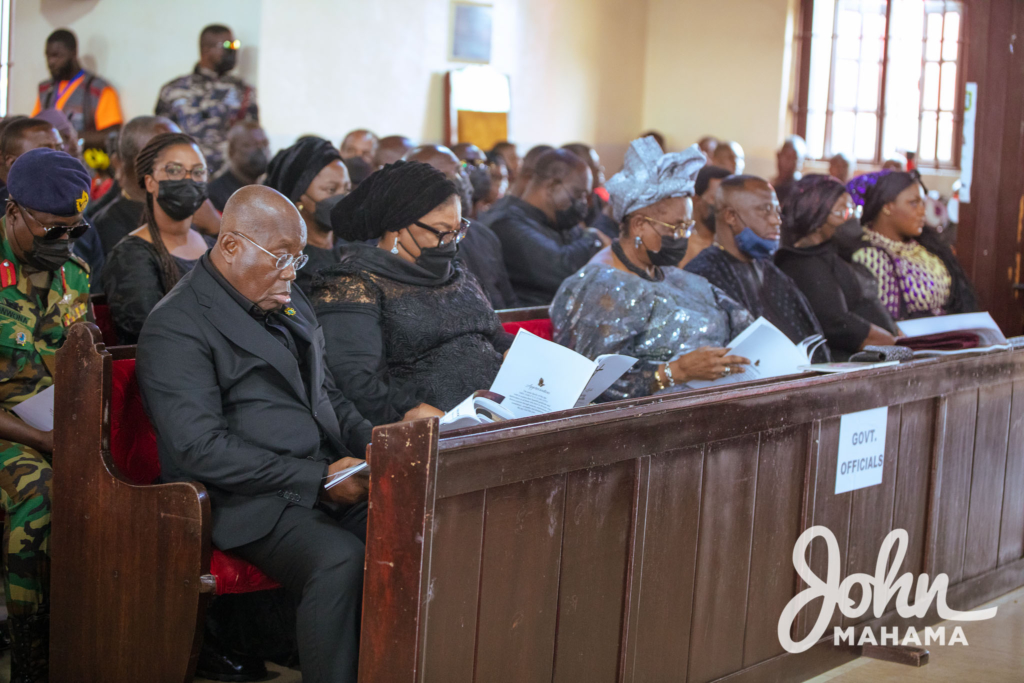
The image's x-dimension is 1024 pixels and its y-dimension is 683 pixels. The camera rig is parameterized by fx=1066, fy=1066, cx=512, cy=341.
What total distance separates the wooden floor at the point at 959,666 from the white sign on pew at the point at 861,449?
1.97 ft

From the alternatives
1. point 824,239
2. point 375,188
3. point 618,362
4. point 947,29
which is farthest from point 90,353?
point 947,29

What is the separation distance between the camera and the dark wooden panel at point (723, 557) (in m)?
2.85

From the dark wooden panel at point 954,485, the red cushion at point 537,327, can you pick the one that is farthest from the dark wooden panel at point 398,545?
the dark wooden panel at point 954,485

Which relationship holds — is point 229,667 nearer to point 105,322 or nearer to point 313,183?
point 105,322

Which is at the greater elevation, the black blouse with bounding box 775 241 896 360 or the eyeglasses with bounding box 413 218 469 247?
the eyeglasses with bounding box 413 218 469 247

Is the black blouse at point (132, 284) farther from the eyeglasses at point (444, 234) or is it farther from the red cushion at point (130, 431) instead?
the eyeglasses at point (444, 234)

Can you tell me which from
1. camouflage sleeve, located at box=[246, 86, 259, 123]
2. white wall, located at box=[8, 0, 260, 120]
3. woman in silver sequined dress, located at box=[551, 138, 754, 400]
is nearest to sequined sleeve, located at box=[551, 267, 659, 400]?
woman in silver sequined dress, located at box=[551, 138, 754, 400]

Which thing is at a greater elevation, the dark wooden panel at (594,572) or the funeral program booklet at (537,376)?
the funeral program booklet at (537,376)

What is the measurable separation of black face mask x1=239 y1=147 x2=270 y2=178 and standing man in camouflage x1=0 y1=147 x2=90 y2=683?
3.51 metres

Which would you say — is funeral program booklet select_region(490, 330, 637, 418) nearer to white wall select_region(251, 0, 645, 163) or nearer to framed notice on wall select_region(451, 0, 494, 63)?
white wall select_region(251, 0, 645, 163)

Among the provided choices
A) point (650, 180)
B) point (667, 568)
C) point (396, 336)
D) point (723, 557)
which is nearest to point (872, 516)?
point (723, 557)

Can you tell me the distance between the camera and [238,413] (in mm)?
2717

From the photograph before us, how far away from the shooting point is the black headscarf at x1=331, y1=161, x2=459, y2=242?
3.29 meters

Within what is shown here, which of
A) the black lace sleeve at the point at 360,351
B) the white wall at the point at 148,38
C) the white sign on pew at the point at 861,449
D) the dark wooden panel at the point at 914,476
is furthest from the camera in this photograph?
the white wall at the point at 148,38
